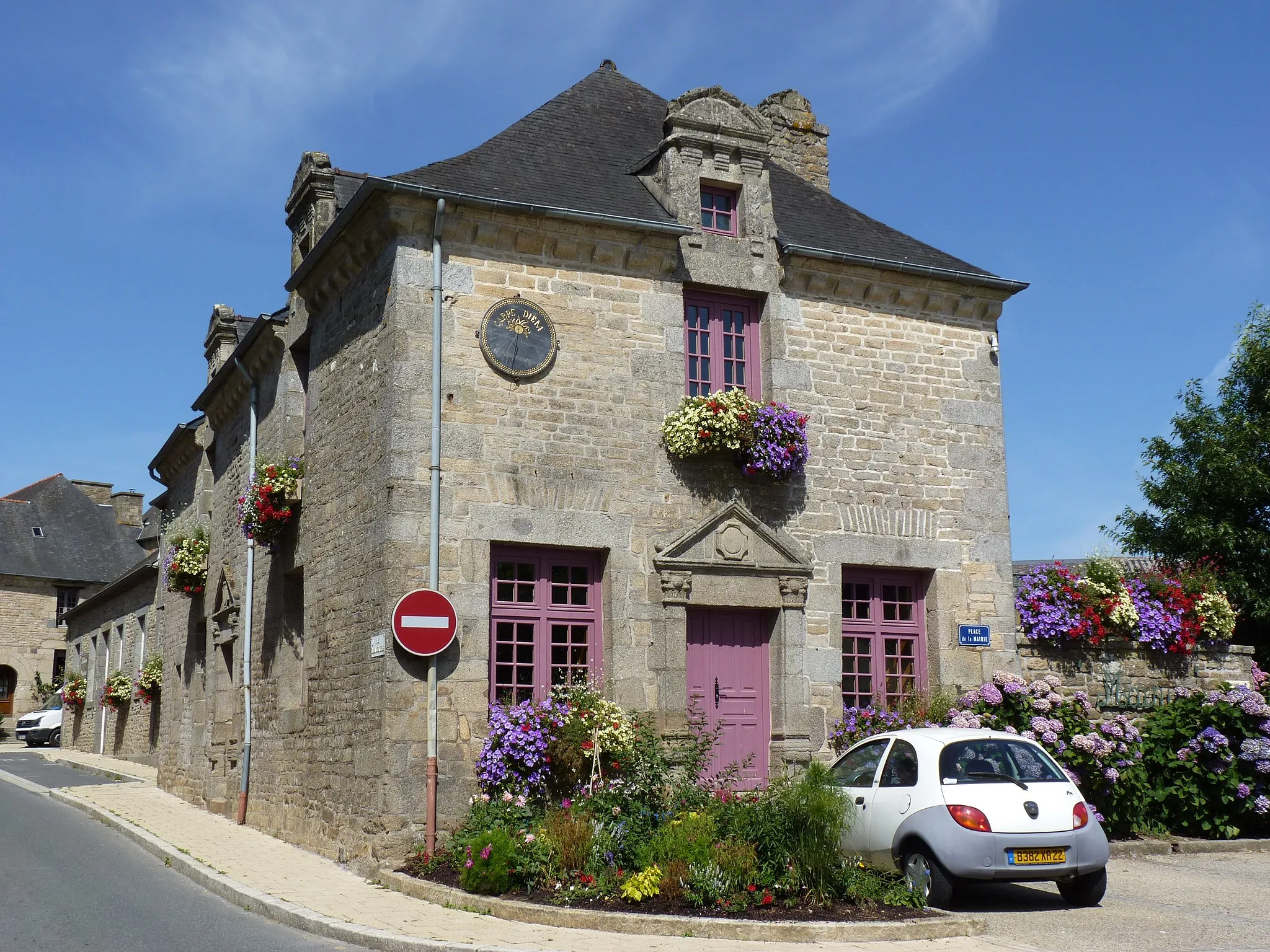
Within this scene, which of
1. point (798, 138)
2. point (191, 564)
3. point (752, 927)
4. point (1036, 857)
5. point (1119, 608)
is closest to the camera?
point (752, 927)

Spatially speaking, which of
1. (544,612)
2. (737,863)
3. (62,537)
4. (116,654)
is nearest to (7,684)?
(62,537)

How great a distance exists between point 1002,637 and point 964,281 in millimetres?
3790

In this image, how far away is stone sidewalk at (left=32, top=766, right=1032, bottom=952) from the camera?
22.4ft

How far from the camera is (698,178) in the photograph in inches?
469

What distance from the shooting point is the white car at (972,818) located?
775 cm

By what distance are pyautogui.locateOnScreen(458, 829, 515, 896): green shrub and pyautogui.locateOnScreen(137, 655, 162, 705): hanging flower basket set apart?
1583 cm

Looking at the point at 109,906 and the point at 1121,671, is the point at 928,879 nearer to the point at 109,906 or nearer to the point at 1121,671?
the point at 109,906

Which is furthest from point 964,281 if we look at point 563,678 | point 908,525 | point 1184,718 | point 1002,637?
point 563,678

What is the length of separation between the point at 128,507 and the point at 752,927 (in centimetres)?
4199

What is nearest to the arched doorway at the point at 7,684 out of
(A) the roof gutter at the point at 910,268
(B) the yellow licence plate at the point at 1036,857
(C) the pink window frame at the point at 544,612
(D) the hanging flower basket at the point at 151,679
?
(D) the hanging flower basket at the point at 151,679

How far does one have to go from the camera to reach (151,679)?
22.5 meters

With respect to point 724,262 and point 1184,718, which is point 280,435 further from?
point 1184,718

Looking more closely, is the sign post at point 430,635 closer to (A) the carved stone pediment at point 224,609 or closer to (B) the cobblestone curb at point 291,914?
(B) the cobblestone curb at point 291,914

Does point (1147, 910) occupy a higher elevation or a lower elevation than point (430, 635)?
lower
